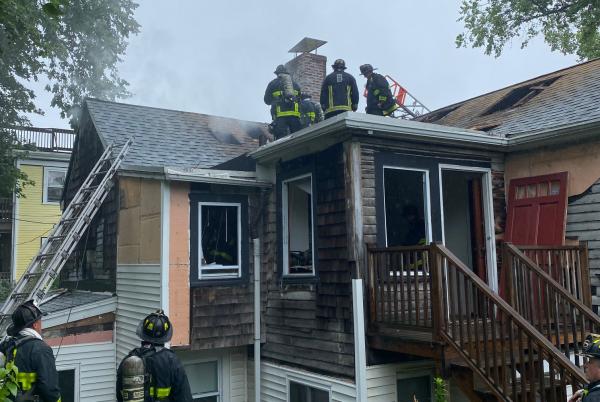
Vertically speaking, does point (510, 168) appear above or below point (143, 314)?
above

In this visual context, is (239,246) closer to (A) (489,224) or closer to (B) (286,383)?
(B) (286,383)

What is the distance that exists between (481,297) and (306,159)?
3.46 m

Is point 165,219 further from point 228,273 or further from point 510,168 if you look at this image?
point 510,168

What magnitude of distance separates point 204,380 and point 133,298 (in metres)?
1.82

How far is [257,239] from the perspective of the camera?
9.05 m

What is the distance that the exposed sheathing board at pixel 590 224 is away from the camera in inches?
295

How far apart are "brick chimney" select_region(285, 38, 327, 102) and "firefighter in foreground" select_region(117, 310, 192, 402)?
10.7m

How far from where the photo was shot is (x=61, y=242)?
9703 mm

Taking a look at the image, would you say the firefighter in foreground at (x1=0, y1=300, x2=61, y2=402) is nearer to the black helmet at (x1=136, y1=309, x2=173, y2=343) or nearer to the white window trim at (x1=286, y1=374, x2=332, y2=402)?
the black helmet at (x1=136, y1=309, x2=173, y2=343)

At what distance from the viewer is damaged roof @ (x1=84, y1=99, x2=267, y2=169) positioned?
10.5 m

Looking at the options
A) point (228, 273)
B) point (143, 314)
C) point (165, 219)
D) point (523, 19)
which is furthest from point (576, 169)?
point (523, 19)

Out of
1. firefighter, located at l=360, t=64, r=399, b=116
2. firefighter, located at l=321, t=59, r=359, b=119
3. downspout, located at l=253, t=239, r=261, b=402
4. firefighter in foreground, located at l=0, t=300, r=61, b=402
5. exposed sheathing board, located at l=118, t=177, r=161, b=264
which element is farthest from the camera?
firefighter, located at l=360, t=64, r=399, b=116

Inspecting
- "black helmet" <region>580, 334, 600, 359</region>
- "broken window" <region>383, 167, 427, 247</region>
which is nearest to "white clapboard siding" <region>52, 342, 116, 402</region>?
"broken window" <region>383, 167, 427, 247</region>

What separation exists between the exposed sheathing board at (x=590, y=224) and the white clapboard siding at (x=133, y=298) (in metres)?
6.15
